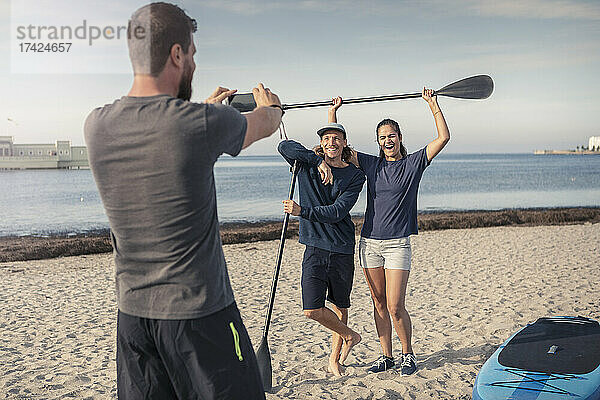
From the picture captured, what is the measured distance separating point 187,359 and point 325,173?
114 inches

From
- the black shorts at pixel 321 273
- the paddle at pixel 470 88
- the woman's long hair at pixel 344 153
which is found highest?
the paddle at pixel 470 88

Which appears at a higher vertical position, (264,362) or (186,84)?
(186,84)

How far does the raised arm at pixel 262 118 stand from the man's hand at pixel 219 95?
256 mm

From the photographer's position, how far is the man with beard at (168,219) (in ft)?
5.65

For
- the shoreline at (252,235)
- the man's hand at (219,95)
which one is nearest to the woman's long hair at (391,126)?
the man's hand at (219,95)

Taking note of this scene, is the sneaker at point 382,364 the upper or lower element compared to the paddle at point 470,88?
lower

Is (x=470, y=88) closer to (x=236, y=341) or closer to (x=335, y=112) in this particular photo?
(x=335, y=112)

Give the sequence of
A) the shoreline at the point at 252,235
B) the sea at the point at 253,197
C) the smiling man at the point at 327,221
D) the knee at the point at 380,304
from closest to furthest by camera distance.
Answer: the smiling man at the point at 327,221 → the knee at the point at 380,304 → the shoreline at the point at 252,235 → the sea at the point at 253,197

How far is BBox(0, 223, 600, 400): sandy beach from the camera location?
16.1ft

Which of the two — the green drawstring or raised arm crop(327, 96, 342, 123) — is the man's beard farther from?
raised arm crop(327, 96, 342, 123)

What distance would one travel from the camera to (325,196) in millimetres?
4648

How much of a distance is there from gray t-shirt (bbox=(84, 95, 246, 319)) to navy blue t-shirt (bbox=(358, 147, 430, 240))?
2.94m

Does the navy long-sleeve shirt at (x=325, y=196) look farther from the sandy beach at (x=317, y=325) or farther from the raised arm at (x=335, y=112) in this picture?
the sandy beach at (x=317, y=325)

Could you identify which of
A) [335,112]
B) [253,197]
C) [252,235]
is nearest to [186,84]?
[335,112]
